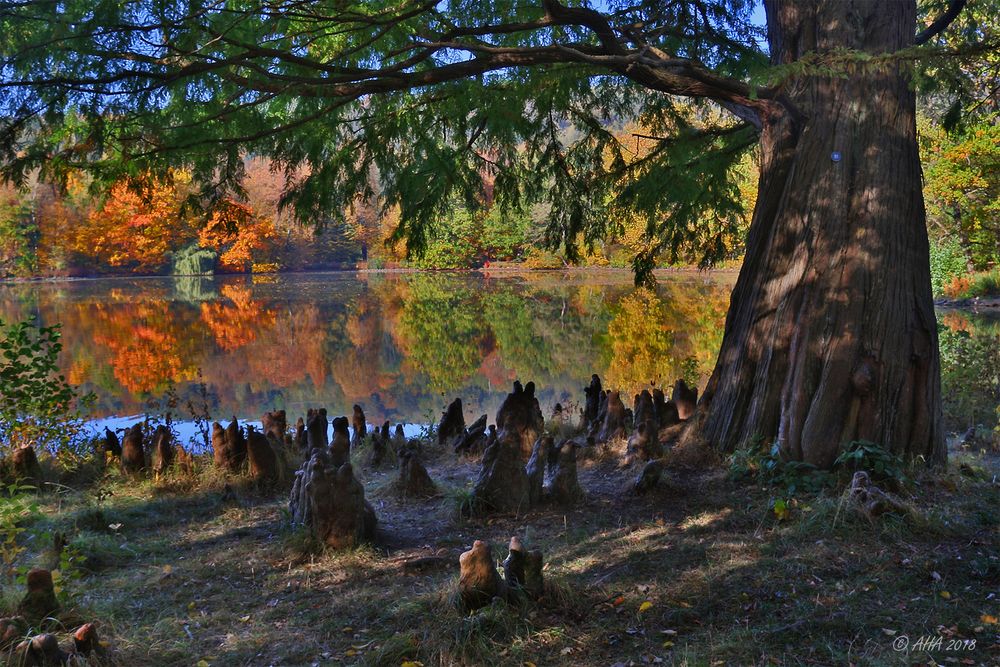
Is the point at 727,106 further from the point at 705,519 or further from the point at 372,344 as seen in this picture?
the point at 372,344

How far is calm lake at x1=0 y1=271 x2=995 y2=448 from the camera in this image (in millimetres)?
12914


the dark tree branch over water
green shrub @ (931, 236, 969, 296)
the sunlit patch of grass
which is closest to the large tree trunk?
the dark tree branch over water

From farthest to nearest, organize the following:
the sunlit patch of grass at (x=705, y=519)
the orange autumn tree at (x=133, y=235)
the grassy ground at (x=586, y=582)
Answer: the orange autumn tree at (x=133, y=235) < the sunlit patch of grass at (x=705, y=519) < the grassy ground at (x=586, y=582)

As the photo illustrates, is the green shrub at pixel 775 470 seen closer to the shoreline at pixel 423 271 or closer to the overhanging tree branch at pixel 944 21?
the overhanging tree branch at pixel 944 21

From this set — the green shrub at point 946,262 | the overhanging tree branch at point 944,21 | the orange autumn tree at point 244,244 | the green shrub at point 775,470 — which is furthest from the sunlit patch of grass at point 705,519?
the orange autumn tree at point 244,244

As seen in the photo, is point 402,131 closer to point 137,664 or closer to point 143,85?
point 143,85

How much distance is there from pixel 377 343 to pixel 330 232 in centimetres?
3530

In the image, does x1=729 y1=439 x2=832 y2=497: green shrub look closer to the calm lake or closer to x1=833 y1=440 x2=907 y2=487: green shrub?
x1=833 y1=440 x2=907 y2=487: green shrub

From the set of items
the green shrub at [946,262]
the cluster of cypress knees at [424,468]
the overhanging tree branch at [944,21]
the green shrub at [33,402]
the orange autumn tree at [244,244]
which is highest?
the orange autumn tree at [244,244]

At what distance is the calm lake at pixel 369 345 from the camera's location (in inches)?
508

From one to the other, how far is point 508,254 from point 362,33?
4275 centimetres

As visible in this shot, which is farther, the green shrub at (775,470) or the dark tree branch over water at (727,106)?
the green shrub at (775,470)

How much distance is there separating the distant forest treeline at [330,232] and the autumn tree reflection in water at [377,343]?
7.47 feet

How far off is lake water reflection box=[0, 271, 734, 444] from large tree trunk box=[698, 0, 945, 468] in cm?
550
